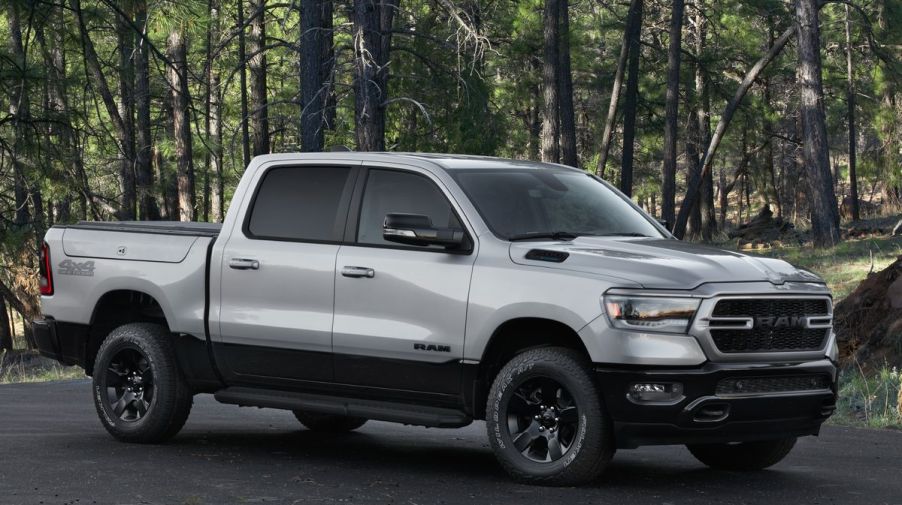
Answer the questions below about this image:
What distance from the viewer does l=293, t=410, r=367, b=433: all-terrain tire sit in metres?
11.0

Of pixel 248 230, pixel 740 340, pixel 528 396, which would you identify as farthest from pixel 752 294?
pixel 248 230

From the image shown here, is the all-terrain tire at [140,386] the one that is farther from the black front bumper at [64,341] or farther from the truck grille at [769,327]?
the truck grille at [769,327]

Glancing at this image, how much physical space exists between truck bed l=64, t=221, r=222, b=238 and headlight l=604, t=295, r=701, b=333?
3.40m

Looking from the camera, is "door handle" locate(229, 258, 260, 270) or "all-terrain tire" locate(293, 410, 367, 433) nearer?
"door handle" locate(229, 258, 260, 270)

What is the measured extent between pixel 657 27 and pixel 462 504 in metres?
40.6

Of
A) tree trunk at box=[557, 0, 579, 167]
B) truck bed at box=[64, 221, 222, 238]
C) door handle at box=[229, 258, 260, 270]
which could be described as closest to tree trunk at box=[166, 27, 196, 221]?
tree trunk at box=[557, 0, 579, 167]

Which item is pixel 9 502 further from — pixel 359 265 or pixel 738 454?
pixel 738 454

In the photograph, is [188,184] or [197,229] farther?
[188,184]

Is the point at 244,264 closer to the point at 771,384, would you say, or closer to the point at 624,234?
the point at 624,234

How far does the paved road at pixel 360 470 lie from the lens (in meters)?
7.69

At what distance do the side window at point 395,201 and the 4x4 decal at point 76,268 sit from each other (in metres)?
2.59

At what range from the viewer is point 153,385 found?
32.4 feet

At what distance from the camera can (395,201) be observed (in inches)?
352

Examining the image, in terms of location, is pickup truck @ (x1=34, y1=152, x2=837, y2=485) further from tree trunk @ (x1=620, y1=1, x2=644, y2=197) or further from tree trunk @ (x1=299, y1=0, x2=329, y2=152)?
tree trunk @ (x1=620, y1=1, x2=644, y2=197)
